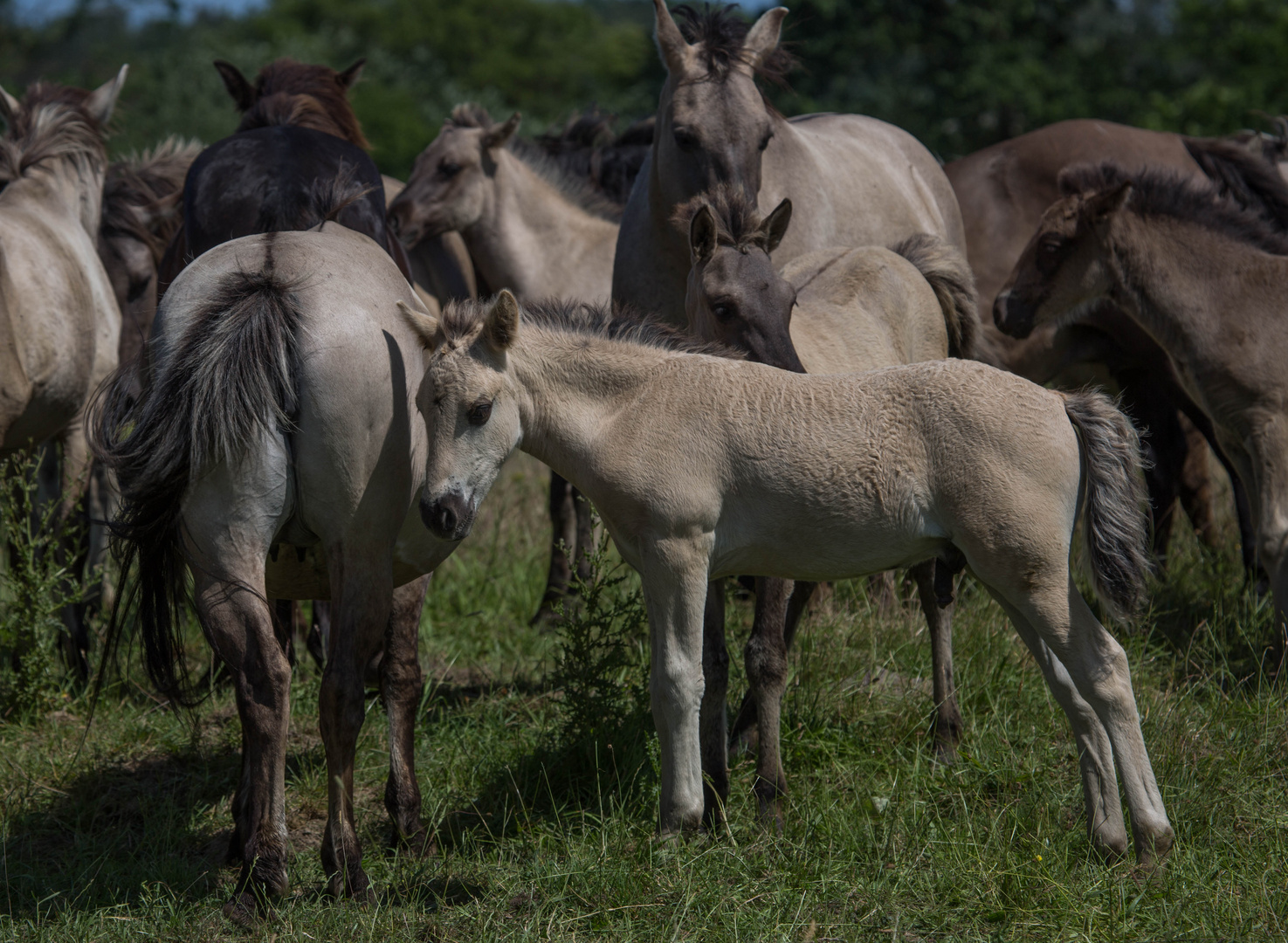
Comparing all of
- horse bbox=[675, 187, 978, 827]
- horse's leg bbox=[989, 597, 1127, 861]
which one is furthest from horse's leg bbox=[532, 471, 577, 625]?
horse's leg bbox=[989, 597, 1127, 861]

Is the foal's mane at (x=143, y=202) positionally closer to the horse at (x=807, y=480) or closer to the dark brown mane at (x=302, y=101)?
the dark brown mane at (x=302, y=101)

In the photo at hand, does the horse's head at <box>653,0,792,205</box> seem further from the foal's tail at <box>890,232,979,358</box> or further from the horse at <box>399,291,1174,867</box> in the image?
the horse at <box>399,291,1174,867</box>

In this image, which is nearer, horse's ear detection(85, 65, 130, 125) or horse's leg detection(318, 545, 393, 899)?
horse's leg detection(318, 545, 393, 899)

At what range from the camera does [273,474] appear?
3.11 meters

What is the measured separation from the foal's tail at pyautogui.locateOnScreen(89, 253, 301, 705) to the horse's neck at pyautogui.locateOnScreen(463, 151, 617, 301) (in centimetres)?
443

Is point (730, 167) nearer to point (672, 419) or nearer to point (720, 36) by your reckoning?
point (720, 36)

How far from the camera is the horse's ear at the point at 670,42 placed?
5.00 metres

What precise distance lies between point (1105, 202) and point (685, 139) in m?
1.77

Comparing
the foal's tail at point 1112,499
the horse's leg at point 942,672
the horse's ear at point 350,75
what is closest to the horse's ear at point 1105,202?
the horse's leg at point 942,672

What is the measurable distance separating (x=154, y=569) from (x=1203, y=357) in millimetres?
4070

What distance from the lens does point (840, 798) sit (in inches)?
152

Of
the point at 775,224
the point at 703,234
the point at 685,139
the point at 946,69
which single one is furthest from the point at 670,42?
the point at 946,69

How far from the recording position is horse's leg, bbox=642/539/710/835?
3.25m

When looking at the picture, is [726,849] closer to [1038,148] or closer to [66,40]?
[1038,148]
